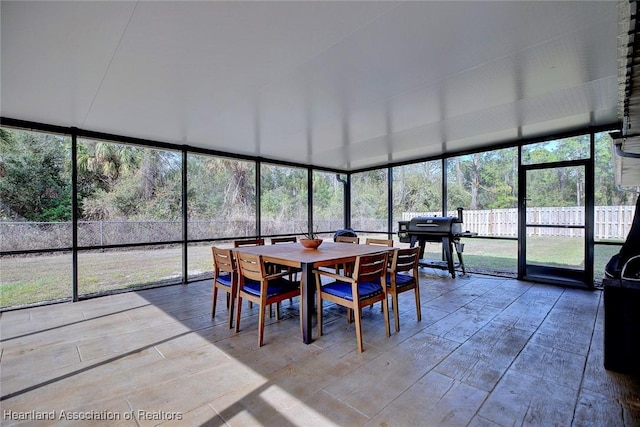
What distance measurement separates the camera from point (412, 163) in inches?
254

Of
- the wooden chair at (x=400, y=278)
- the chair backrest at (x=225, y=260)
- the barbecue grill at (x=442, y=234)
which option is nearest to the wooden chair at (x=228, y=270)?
the chair backrest at (x=225, y=260)

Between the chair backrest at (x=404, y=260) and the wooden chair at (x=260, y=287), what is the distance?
1.03m

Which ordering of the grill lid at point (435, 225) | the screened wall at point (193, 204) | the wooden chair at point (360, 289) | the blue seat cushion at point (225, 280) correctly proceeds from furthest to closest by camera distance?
the grill lid at point (435, 225) → the screened wall at point (193, 204) → the blue seat cushion at point (225, 280) → the wooden chair at point (360, 289)

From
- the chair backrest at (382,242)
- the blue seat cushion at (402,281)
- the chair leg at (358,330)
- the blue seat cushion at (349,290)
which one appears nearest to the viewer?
the chair leg at (358,330)

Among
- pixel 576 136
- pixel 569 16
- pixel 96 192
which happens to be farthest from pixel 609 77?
pixel 96 192

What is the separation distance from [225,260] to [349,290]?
137 centimetres

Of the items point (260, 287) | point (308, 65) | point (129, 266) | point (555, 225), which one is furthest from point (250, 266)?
point (555, 225)

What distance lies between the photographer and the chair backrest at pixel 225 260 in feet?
9.87

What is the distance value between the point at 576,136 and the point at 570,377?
13.2 feet

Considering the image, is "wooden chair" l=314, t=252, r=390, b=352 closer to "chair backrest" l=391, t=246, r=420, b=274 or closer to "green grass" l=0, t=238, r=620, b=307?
"chair backrest" l=391, t=246, r=420, b=274

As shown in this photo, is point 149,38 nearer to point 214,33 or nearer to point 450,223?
point 214,33

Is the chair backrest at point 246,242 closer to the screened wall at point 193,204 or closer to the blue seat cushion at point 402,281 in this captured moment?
the screened wall at point 193,204

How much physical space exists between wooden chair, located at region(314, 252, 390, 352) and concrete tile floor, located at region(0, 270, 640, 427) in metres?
0.31

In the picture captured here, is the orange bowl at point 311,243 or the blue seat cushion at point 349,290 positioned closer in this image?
the blue seat cushion at point 349,290
